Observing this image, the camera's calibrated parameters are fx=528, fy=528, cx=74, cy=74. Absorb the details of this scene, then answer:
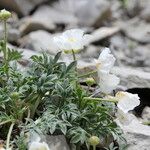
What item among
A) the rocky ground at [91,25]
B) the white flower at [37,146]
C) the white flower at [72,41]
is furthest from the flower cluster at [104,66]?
the rocky ground at [91,25]

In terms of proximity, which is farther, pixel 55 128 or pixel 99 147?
pixel 99 147

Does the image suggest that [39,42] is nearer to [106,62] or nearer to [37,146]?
[106,62]

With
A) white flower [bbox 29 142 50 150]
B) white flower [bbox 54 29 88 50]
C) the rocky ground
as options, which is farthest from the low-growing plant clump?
the rocky ground

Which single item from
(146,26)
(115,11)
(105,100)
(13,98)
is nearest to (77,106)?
(105,100)

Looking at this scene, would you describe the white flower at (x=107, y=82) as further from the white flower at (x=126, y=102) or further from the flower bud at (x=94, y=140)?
the flower bud at (x=94, y=140)

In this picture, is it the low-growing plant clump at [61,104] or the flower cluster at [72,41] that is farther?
the flower cluster at [72,41]

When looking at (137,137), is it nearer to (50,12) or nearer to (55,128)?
(55,128)

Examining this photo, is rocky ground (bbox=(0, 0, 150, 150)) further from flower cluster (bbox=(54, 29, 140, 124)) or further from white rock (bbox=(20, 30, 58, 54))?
flower cluster (bbox=(54, 29, 140, 124))
